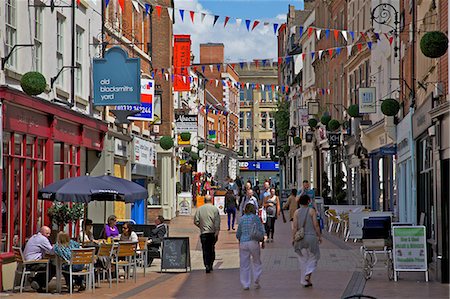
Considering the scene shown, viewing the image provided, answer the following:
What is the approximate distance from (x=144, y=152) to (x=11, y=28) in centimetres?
1865

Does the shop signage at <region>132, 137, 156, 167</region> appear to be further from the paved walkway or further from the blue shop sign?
the blue shop sign

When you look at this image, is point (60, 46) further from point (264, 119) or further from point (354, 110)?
point (264, 119)

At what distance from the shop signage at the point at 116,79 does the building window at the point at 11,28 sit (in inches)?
224

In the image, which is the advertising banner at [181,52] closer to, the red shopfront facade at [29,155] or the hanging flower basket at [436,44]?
the red shopfront facade at [29,155]

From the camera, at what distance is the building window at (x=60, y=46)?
23875 millimetres

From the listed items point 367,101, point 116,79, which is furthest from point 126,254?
point 367,101

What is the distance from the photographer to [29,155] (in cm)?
2089

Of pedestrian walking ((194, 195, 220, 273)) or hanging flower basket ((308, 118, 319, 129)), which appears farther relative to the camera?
hanging flower basket ((308, 118, 319, 129))

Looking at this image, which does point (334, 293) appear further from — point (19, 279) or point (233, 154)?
point (233, 154)

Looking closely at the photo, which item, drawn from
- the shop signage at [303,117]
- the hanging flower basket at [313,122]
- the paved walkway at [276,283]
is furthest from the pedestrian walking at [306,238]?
the shop signage at [303,117]

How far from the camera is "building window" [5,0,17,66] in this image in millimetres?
19172

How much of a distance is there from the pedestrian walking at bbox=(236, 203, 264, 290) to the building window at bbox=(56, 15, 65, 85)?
7756mm

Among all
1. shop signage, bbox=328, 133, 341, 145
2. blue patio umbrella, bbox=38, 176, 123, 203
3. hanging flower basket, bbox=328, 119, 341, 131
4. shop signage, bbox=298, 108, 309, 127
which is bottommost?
blue patio umbrella, bbox=38, 176, 123, 203

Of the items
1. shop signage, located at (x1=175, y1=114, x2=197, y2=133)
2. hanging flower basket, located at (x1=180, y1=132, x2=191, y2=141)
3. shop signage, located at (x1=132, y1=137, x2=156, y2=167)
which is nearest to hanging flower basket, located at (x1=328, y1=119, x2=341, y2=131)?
shop signage, located at (x1=132, y1=137, x2=156, y2=167)
